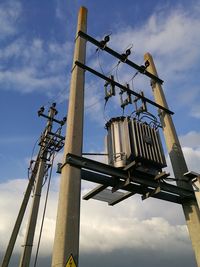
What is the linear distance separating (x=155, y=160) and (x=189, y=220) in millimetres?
1938

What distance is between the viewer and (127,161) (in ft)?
21.3

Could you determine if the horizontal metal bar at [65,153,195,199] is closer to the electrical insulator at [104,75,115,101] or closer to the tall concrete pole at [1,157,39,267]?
the electrical insulator at [104,75,115,101]

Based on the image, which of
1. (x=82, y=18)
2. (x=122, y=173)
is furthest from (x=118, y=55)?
(x=122, y=173)

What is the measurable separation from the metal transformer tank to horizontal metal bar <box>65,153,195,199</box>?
0.27m

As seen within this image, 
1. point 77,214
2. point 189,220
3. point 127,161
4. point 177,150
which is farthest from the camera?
point 177,150

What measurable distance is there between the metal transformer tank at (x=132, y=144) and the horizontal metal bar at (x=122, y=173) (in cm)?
27

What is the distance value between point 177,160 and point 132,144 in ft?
7.32

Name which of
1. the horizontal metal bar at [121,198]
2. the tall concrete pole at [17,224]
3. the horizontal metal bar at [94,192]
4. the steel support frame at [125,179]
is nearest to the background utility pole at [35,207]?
the tall concrete pole at [17,224]

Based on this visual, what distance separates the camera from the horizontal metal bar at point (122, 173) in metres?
5.74

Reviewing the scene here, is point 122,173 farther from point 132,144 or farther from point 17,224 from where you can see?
point 17,224

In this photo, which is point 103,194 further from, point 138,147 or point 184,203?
point 184,203

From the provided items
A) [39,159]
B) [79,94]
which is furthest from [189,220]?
[39,159]

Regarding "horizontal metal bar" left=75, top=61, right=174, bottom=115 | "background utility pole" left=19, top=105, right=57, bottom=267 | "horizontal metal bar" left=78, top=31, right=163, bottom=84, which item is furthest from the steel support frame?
"background utility pole" left=19, top=105, right=57, bottom=267

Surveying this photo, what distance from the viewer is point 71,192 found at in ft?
17.1
